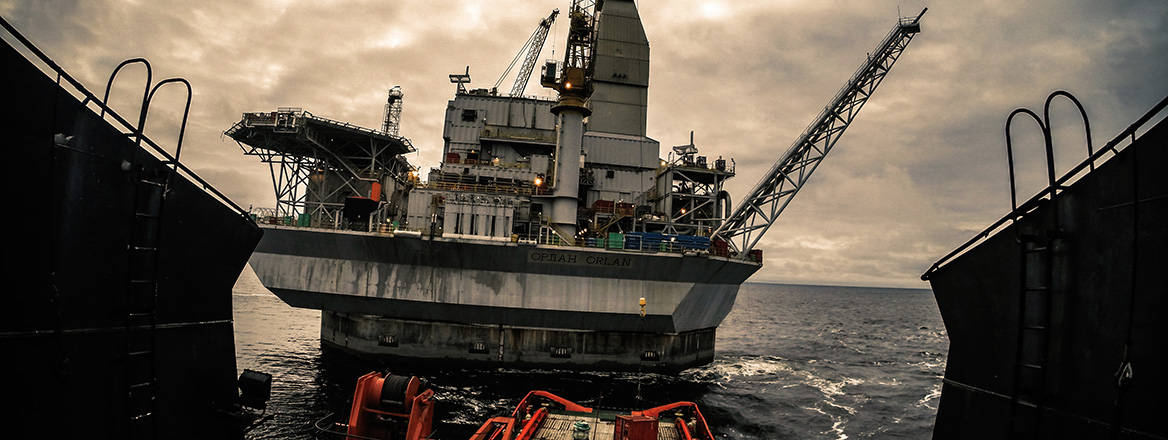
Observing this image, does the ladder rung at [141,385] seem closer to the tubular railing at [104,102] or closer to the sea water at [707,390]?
the tubular railing at [104,102]

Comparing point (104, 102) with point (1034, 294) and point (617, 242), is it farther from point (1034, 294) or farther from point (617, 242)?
point (617, 242)

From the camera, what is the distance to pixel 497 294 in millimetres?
32562

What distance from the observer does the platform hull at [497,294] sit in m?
32.2

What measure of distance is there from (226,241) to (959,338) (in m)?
12.9

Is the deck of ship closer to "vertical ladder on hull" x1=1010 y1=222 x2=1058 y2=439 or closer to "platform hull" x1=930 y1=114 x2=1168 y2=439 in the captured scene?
"platform hull" x1=930 y1=114 x2=1168 y2=439

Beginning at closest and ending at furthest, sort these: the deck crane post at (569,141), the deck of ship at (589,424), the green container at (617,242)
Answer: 1. the deck of ship at (589,424)
2. the green container at (617,242)
3. the deck crane post at (569,141)

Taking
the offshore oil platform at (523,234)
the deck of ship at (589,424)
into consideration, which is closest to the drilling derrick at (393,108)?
the offshore oil platform at (523,234)

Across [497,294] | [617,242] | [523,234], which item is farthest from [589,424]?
[523,234]

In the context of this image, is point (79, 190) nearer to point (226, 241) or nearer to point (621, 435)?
point (226, 241)

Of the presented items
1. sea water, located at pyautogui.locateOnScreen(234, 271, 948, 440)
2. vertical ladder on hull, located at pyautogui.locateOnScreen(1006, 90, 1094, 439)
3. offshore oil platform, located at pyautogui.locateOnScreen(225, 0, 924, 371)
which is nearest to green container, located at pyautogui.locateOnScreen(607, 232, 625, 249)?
offshore oil platform, located at pyautogui.locateOnScreen(225, 0, 924, 371)

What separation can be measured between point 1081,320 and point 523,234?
33.4 m

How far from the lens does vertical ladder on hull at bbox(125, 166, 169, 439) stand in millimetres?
7652

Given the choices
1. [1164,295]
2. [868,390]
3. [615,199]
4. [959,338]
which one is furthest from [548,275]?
[1164,295]

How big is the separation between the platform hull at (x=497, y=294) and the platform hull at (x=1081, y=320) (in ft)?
77.2
